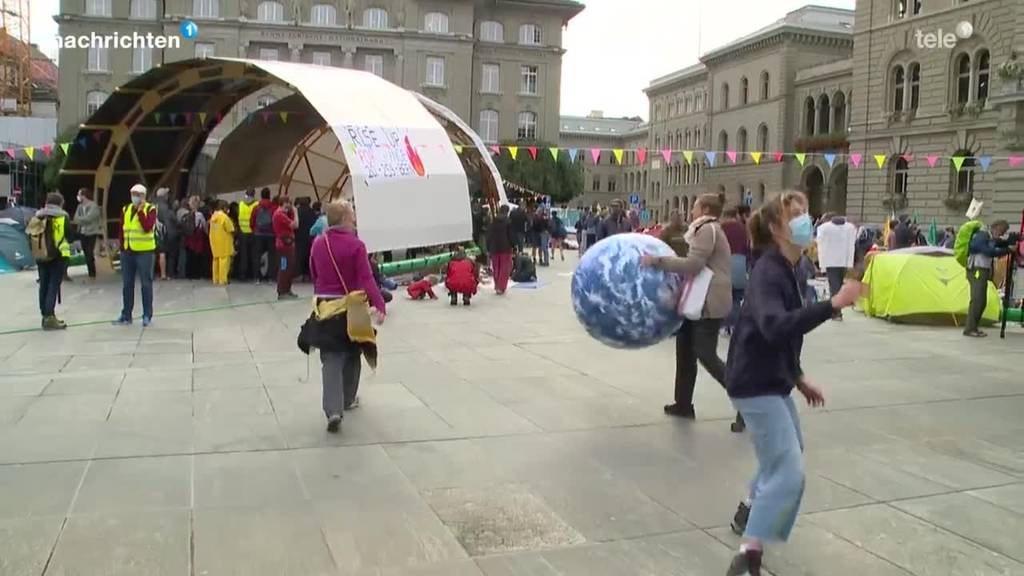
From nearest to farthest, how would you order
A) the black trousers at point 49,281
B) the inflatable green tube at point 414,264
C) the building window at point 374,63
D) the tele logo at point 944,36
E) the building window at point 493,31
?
the black trousers at point 49,281 → the inflatable green tube at point 414,264 → the tele logo at point 944,36 → the building window at point 374,63 → the building window at point 493,31

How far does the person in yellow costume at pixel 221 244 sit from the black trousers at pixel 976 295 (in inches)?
496

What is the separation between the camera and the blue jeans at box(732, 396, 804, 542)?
4.09 meters

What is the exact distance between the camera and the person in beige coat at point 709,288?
252 inches

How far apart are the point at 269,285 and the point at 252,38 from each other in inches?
1992

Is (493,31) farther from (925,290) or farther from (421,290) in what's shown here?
(925,290)

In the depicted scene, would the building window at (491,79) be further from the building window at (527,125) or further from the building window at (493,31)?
the building window at (527,125)

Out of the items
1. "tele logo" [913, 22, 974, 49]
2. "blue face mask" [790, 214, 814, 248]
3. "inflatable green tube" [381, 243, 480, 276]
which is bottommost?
"inflatable green tube" [381, 243, 480, 276]

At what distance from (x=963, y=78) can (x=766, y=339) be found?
161 ft

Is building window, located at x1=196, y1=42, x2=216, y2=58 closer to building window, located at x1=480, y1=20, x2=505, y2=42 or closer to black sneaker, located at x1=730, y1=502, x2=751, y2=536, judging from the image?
building window, located at x1=480, y1=20, x2=505, y2=42

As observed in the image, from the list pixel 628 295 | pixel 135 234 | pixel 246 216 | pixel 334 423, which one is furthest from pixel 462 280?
pixel 628 295

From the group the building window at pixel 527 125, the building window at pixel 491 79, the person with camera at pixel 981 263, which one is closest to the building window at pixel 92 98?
the building window at pixel 491 79

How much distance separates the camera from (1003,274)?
14.4m

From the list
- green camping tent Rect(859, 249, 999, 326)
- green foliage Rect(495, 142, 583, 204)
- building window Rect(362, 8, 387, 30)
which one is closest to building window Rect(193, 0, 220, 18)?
building window Rect(362, 8, 387, 30)

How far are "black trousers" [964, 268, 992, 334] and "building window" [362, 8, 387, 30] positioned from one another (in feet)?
190
